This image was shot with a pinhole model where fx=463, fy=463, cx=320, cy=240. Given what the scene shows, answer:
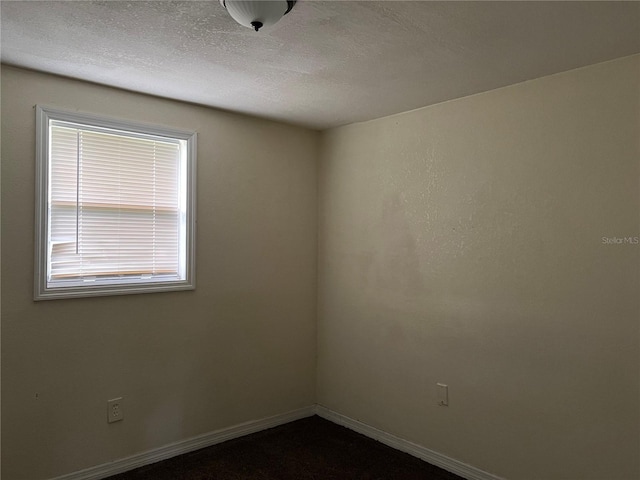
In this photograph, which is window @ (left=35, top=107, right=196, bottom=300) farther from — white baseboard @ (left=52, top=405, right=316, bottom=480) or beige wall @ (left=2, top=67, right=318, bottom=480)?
white baseboard @ (left=52, top=405, right=316, bottom=480)

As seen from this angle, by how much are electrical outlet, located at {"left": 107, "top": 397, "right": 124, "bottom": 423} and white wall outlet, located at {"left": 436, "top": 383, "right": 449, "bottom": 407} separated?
2.08 metres

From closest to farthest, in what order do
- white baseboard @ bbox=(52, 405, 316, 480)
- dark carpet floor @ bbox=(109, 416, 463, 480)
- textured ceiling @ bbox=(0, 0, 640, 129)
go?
textured ceiling @ bbox=(0, 0, 640, 129), white baseboard @ bbox=(52, 405, 316, 480), dark carpet floor @ bbox=(109, 416, 463, 480)

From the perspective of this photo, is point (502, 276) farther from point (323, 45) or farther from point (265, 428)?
point (265, 428)

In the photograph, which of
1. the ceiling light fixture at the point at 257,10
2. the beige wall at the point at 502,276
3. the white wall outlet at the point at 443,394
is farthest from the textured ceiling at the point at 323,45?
the white wall outlet at the point at 443,394

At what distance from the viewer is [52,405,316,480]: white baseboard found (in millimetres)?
2860

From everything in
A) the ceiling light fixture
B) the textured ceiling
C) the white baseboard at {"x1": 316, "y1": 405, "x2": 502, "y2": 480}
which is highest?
the textured ceiling

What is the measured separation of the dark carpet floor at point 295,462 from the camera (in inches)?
117

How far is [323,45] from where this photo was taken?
2240 mm

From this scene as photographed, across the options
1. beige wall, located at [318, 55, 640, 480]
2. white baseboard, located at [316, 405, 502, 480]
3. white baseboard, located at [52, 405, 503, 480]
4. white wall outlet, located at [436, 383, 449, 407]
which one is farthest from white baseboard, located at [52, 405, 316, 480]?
white wall outlet, located at [436, 383, 449, 407]

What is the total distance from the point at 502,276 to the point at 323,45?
5.59 ft

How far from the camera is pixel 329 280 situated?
157 inches

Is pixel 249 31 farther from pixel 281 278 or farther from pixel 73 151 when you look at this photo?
pixel 281 278

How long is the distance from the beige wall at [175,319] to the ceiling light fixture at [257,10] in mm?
1483

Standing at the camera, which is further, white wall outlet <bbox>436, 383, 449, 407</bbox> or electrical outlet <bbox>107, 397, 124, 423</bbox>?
white wall outlet <bbox>436, 383, 449, 407</bbox>
